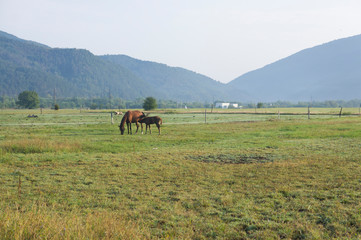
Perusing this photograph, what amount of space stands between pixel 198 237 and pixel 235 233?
2.61ft

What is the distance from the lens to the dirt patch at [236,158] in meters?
14.5

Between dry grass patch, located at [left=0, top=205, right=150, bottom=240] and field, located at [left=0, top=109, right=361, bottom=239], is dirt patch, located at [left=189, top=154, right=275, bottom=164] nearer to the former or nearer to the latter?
field, located at [left=0, top=109, right=361, bottom=239]

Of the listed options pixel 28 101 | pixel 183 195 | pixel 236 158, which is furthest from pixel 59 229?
pixel 28 101

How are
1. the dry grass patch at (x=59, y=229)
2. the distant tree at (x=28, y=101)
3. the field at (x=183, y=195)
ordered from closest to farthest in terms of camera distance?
the dry grass patch at (x=59, y=229) < the field at (x=183, y=195) < the distant tree at (x=28, y=101)

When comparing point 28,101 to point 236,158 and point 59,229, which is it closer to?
point 236,158

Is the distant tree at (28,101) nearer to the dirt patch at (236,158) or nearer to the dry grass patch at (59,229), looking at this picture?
the dirt patch at (236,158)

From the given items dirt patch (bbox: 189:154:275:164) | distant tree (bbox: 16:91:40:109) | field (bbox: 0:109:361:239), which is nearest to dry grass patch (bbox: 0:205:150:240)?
field (bbox: 0:109:361:239)

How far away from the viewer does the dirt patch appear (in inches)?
570

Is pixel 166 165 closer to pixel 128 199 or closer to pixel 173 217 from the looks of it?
pixel 128 199

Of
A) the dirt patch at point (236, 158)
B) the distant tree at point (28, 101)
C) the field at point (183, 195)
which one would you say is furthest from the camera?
the distant tree at point (28, 101)

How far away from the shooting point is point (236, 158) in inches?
598

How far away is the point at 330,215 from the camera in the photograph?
23.2ft

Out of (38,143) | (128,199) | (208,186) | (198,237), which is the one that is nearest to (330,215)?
(198,237)

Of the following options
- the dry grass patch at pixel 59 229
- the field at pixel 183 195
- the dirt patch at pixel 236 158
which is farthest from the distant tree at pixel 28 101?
the dry grass patch at pixel 59 229
